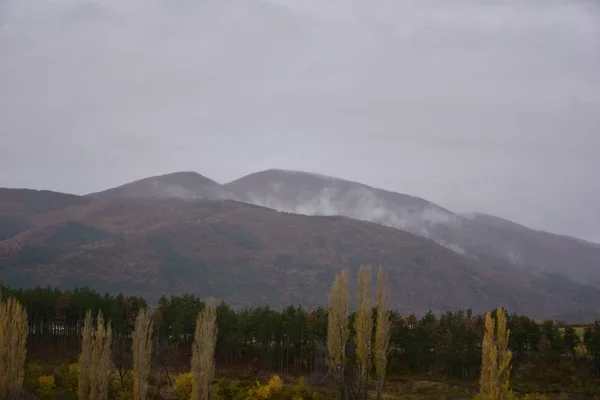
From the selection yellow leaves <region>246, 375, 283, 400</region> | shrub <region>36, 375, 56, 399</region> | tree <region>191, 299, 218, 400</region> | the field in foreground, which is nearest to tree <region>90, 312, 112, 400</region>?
tree <region>191, 299, 218, 400</region>

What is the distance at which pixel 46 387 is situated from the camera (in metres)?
38.5

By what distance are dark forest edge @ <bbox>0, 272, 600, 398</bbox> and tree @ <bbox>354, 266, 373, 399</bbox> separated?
63.4 ft

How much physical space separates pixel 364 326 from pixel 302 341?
2873 cm

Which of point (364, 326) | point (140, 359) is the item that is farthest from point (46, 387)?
point (364, 326)

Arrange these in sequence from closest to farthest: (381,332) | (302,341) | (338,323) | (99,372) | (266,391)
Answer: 1. (99,372)
2. (381,332)
3. (338,323)
4. (266,391)
5. (302,341)

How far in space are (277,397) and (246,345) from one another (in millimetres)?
22018

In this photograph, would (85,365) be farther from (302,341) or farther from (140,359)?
(302,341)

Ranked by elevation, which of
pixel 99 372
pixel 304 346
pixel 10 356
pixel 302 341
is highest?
pixel 10 356

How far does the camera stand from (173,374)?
52.8 m

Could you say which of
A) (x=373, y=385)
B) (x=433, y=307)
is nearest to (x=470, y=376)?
(x=373, y=385)

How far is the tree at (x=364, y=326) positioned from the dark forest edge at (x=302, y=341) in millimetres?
19309

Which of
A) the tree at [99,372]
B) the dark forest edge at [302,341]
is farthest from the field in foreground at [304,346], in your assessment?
the tree at [99,372]

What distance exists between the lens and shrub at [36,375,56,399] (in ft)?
125

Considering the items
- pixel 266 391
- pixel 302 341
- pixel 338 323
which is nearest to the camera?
pixel 338 323
